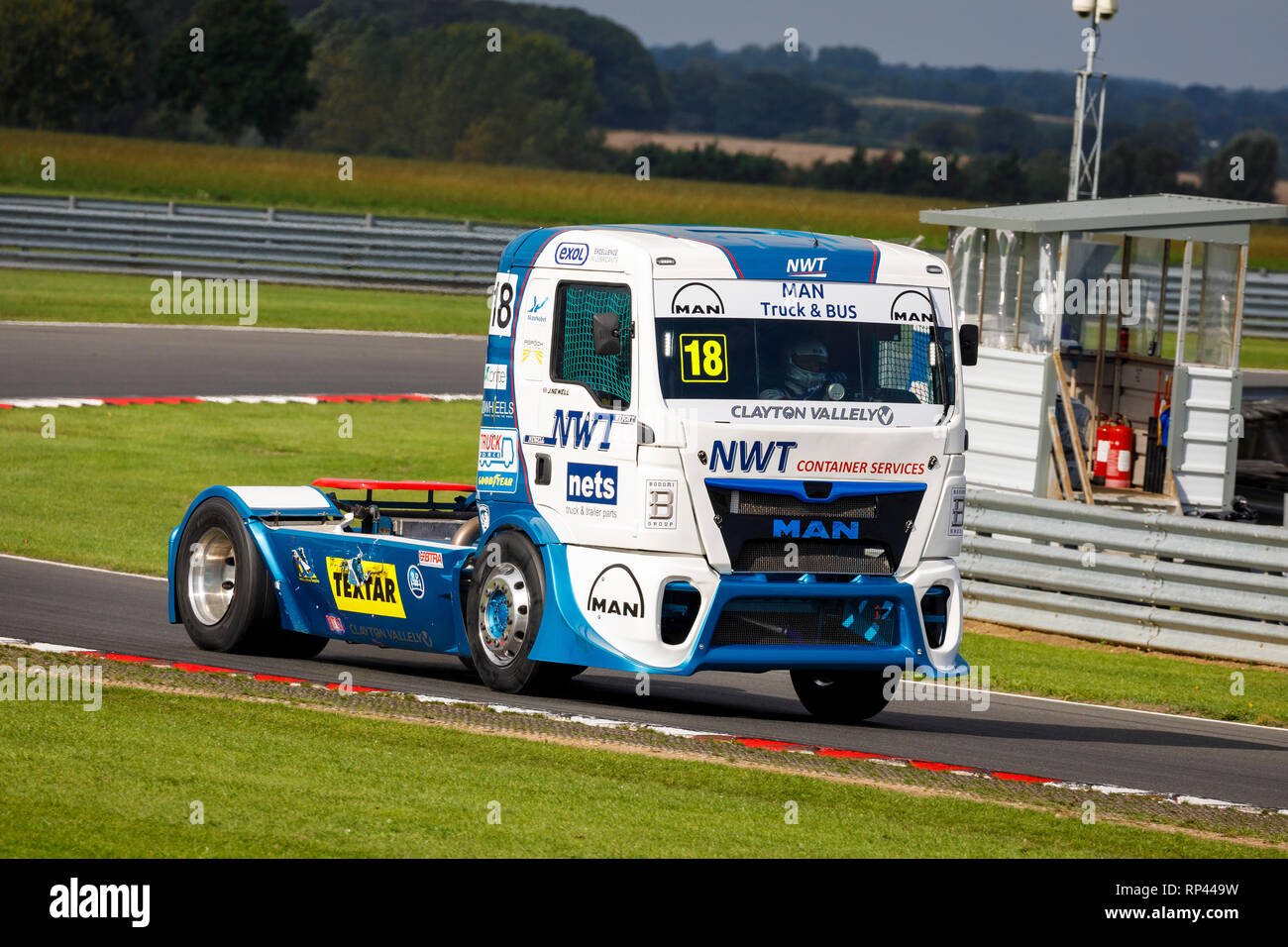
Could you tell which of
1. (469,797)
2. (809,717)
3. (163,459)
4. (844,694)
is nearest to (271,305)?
(163,459)

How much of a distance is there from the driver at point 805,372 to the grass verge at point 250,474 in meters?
3.78

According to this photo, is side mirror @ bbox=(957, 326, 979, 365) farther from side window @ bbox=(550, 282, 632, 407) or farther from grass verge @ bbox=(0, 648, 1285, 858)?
grass verge @ bbox=(0, 648, 1285, 858)

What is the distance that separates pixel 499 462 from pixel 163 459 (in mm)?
10971

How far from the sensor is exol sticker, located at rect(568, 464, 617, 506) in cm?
989

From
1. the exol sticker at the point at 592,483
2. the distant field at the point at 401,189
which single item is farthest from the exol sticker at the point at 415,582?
the distant field at the point at 401,189

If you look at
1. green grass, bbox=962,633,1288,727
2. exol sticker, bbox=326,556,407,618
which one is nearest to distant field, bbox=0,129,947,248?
green grass, bbox=962,633,1288,727

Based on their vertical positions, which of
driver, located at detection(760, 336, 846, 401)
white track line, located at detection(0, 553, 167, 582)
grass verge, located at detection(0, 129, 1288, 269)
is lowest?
white track line, located at detection(0, 553, 167, 582)

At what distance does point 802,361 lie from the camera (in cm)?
1001

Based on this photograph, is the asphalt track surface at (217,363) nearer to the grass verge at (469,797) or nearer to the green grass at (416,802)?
the grass verge at (469,797)

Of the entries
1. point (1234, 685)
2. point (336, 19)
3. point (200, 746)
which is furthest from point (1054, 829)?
point (336, 19)

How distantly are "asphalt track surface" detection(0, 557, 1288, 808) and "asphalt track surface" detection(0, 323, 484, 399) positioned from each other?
11.5 m

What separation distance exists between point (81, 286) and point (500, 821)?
98.9 feet

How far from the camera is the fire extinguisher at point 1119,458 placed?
19.8 m

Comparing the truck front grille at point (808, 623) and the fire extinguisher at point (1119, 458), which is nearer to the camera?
the truck front grille at point (808, 623)
